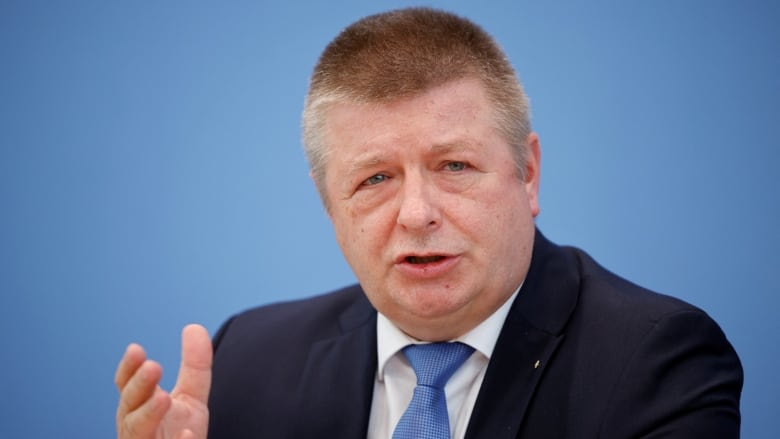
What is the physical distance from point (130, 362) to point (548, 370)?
1.00m

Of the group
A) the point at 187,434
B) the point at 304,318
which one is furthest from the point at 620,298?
the point at 187,434

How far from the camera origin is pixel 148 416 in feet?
6.23

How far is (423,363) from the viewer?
2314mm

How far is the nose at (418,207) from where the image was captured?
83.7 inches

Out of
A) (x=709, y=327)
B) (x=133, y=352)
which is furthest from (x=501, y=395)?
(x=133, y=352)

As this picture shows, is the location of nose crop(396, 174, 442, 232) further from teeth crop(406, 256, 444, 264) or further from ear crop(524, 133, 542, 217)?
ear crop(524, 133, 542, 217)

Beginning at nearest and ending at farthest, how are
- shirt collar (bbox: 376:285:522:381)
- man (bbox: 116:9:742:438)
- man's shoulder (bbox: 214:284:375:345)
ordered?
man (bbox: 116:9:742:438), shirt collar (bbox: 376:285:522:381), man's shoulder (bbox: 214:284:375:345)

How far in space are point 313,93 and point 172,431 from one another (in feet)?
3.15

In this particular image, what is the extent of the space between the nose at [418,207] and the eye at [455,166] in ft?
0.22

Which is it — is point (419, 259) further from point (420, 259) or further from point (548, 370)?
point (548, 370)

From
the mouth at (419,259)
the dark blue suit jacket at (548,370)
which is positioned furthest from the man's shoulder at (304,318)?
the mouth at (419,259)

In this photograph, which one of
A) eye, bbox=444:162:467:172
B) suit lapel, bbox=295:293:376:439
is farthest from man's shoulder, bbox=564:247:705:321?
suit lapel, bbox=295:293:376:439

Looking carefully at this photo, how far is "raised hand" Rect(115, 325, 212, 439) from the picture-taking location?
1869 millimetres

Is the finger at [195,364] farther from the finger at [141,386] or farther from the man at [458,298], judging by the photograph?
the finger at [141,386]
